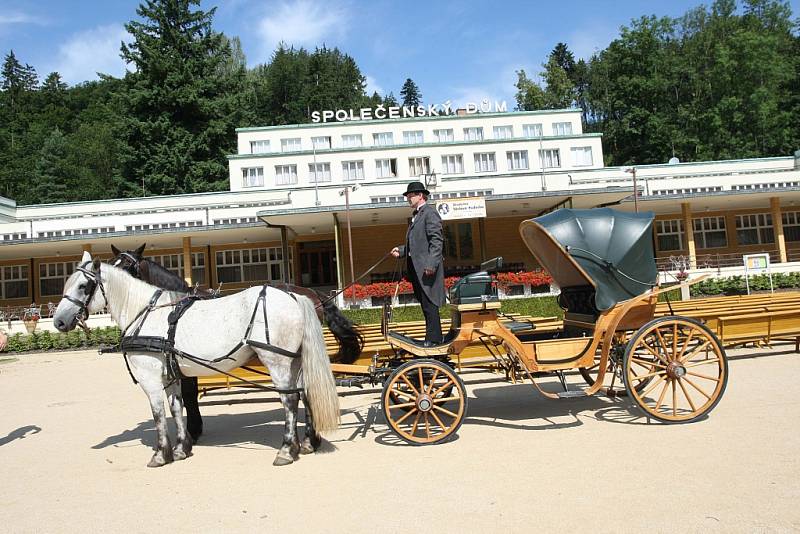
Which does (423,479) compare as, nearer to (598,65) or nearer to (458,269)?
(458,269)

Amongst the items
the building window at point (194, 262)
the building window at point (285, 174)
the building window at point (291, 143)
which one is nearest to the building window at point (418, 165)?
the building window at point (285, 174)

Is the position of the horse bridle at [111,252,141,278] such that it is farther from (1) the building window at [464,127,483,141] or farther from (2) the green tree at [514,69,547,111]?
(2) the green tree at [514,69,547,111]

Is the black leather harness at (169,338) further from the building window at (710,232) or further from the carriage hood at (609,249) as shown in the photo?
the building window at (710,232)

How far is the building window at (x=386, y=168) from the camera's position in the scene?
107 feet

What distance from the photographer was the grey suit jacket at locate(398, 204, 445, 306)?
5371 millimetres

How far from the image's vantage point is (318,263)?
2723 centimetres

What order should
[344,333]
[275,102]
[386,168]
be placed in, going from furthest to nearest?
[275,102] < [386,168] < [344,333]

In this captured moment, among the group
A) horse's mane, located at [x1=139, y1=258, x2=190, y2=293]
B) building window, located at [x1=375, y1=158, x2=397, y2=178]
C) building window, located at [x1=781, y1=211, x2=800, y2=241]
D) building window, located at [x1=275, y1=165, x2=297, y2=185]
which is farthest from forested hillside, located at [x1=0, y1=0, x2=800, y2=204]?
horse's mane, located at [x1=139, y1=258, x2=190, y2=293]

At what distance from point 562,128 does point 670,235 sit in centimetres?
1357

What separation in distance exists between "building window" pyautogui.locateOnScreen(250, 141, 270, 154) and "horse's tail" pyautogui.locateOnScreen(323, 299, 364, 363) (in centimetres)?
3237

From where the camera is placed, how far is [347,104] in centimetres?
6200

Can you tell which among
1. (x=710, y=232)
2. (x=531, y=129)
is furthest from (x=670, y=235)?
(x=531, y=129)

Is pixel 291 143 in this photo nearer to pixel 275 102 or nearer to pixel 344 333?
pixel 275 102

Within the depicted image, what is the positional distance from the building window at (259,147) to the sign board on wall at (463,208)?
20.9 meters
